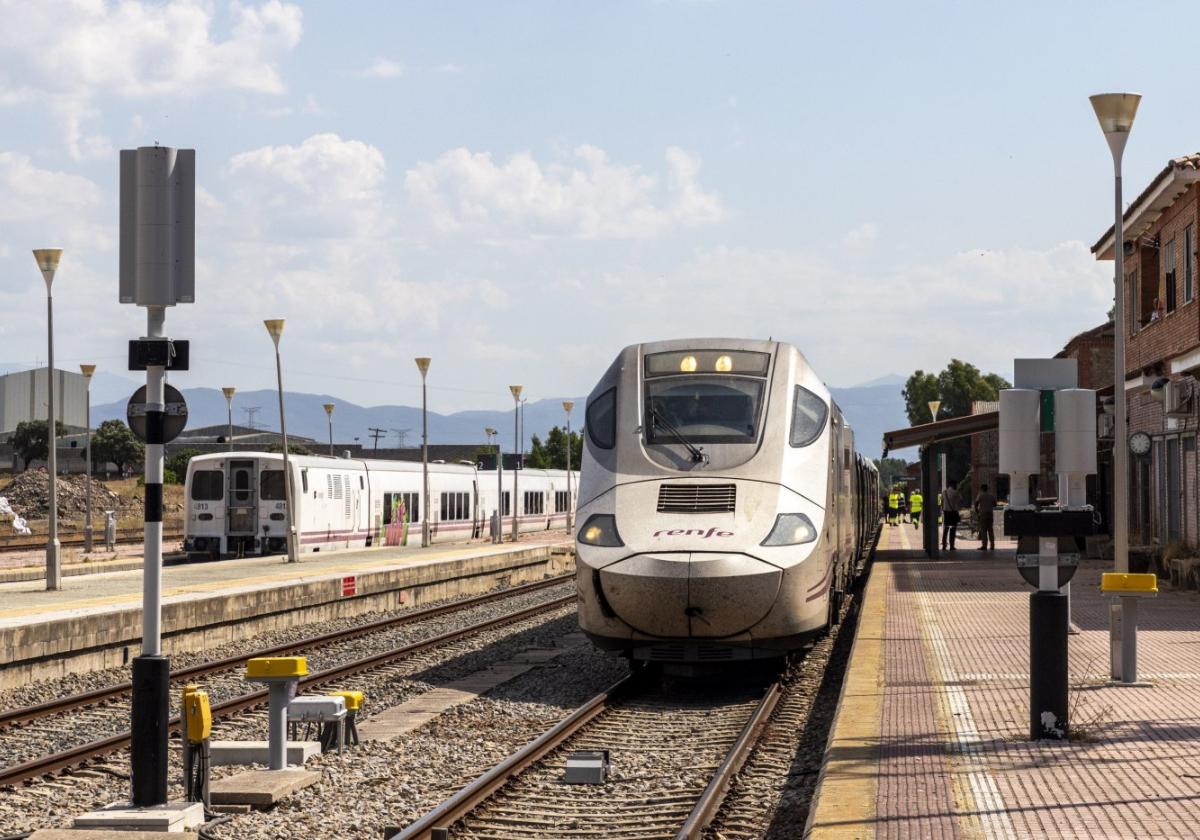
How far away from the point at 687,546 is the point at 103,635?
7428 mm

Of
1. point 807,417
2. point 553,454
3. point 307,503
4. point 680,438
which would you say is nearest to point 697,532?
point 680,438

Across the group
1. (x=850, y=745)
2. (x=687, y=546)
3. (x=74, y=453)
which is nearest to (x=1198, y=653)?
(x=687, y=546)

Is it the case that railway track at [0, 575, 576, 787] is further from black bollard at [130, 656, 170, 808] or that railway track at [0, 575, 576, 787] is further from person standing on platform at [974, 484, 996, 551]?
person standing on platform at [974, 484, 996, 551]

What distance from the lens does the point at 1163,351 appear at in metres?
26.3

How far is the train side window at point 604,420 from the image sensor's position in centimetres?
1347

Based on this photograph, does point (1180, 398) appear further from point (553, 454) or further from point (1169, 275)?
point (553, 454)

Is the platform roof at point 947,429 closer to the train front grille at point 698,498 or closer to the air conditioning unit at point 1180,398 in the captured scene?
the air conditioning unit at point 1180,398

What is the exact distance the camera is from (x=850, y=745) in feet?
29.4

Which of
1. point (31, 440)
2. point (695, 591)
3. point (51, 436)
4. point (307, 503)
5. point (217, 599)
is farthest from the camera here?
point (31, 440)

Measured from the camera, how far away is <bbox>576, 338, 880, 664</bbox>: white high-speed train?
471 inches

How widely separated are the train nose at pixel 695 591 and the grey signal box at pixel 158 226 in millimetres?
4958

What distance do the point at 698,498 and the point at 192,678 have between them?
5785mm

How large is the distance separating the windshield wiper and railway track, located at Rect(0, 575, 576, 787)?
4026mm

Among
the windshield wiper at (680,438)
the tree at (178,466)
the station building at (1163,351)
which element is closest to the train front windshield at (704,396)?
the windshield wiper at (680,438)
